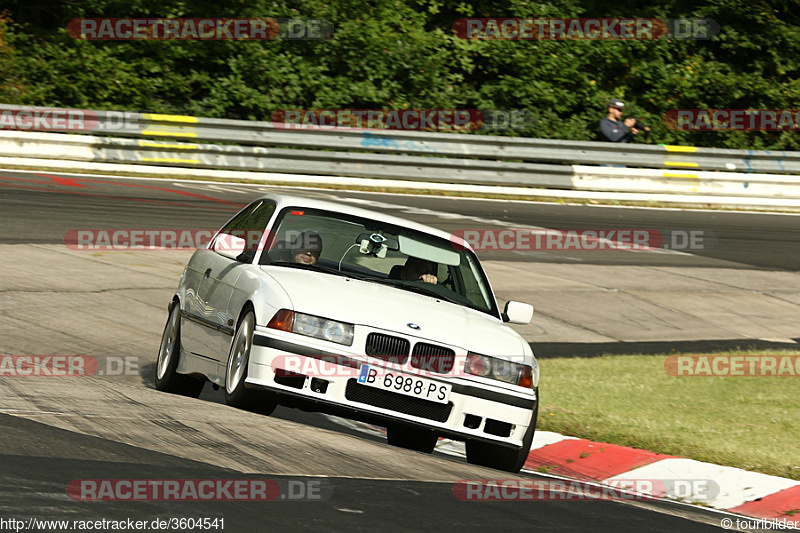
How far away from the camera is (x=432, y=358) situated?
752 centimetres

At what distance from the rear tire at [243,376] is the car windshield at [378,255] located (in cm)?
81

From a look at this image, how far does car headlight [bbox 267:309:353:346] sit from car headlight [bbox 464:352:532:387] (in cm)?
75

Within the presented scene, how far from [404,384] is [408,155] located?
15682 mm

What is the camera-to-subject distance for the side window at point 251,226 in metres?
8.67

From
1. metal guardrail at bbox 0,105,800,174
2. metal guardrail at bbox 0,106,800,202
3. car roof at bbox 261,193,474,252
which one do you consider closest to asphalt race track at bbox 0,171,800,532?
car roof at bbox 261,193,474,252

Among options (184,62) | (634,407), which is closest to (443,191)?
(184,62)

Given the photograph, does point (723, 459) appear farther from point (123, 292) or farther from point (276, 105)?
point (276, 105)

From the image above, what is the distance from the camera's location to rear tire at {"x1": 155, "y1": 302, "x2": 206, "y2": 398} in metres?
8.99

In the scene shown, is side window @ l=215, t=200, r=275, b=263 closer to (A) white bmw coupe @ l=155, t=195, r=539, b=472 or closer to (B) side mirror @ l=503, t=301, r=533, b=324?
(A) white bmw coupe @ l=155, t=195, r=539, b=472

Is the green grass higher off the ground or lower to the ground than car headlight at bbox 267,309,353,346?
lower

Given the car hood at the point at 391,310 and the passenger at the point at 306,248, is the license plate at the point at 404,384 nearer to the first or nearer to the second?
the car hood at the point at 391,310

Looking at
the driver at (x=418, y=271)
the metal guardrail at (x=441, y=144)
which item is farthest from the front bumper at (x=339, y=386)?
the metal guardrail at (x=441, y=144)

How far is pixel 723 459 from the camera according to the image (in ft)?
27.7

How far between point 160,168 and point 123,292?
8326 millimetres
